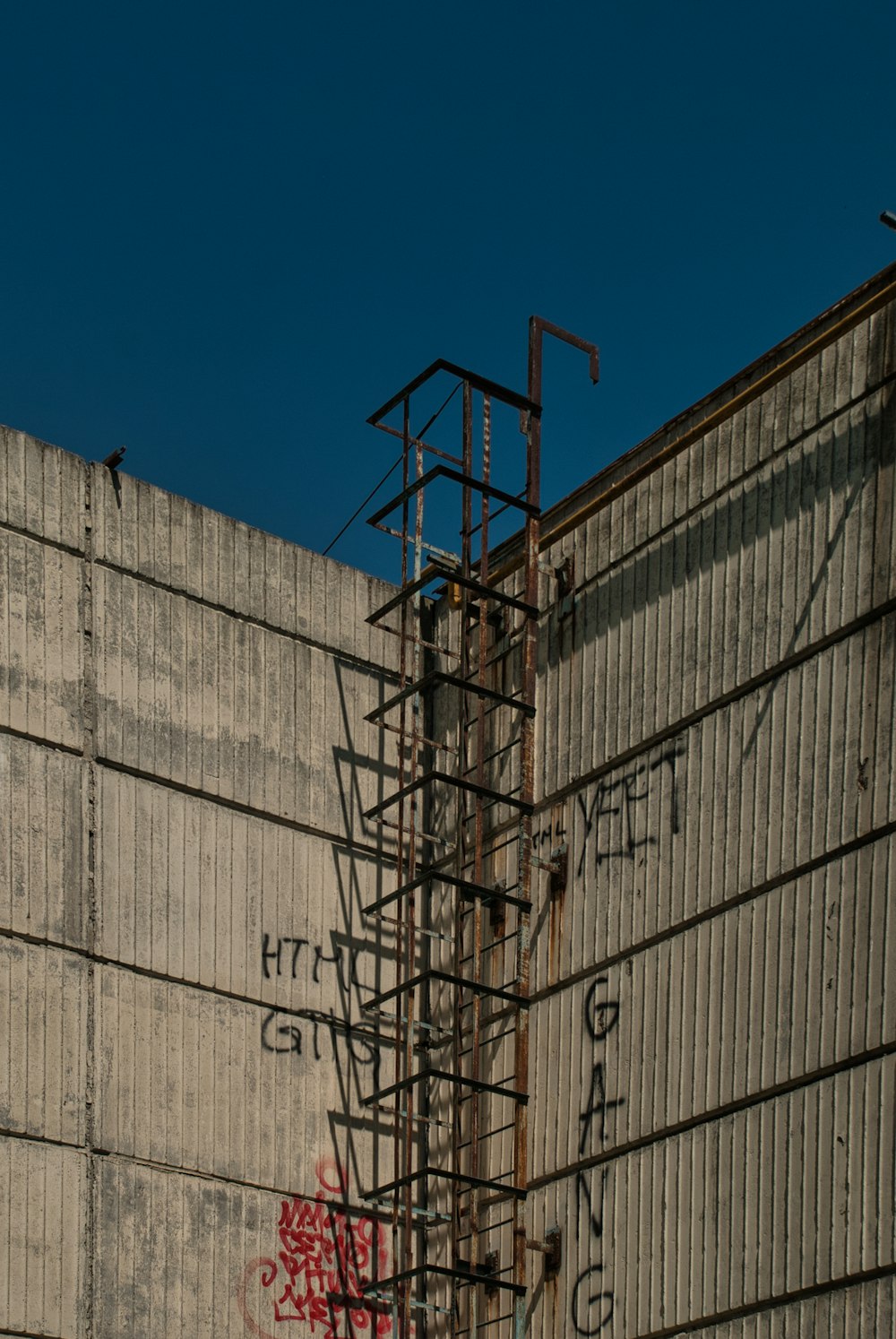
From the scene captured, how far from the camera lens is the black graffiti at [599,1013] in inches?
842

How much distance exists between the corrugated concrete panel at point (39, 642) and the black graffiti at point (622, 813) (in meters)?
5.53

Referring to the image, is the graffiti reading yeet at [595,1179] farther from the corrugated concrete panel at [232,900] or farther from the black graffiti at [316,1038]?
the corrugated concrete panel at [232,900]

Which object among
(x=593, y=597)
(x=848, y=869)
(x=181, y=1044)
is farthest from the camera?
(x=593, y=597)

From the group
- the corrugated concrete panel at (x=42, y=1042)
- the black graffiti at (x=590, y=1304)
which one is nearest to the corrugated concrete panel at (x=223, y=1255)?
the corrugated concrete panel at (x=42, y=1042)

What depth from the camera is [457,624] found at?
25.4 m

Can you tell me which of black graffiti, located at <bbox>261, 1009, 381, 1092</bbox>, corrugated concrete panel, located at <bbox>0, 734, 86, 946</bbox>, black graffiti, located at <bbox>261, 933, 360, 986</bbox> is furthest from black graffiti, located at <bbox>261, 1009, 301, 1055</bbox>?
corrugated concrete panel, located at <bbox>0, 734, 86, 946</bbox>

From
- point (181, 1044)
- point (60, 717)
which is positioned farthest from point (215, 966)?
point (60, 717)

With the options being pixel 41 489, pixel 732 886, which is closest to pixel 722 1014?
pixel 732 886

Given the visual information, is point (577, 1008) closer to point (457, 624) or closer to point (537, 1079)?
point (537, 1079)

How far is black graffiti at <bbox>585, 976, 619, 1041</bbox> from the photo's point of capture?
21.4 m

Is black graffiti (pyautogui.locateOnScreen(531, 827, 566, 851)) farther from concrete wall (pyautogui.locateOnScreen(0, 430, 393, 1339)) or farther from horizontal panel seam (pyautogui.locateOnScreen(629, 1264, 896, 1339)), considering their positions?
horizontal panel seam (pyautogui.locateOnScreen(629, 1264, 896, 1339))

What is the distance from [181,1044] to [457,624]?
21.0ft

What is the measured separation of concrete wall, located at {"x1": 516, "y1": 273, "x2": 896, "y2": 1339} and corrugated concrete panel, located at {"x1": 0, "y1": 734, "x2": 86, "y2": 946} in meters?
5.11

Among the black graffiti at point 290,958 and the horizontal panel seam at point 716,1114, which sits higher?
the black graffiti at point 290,958
